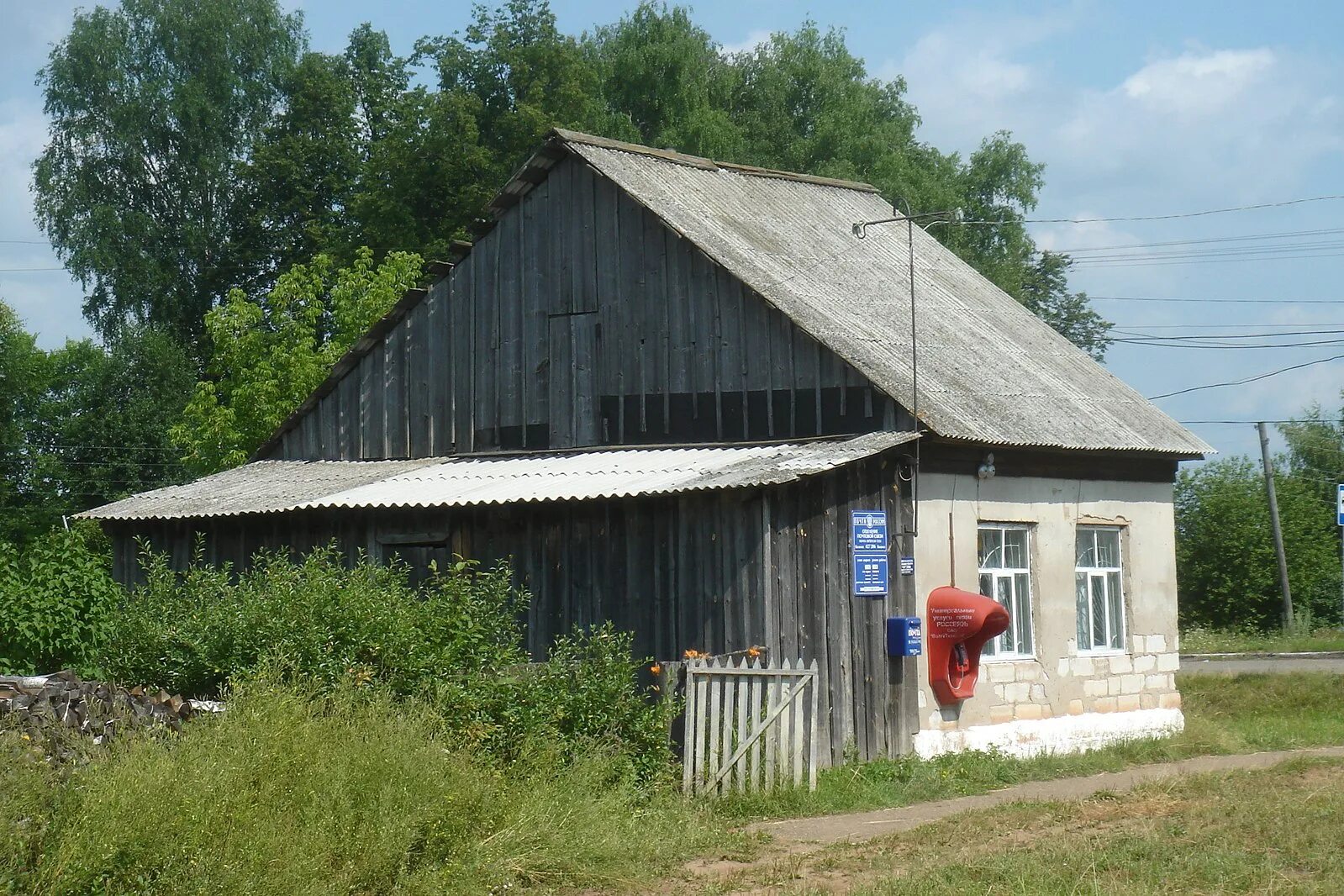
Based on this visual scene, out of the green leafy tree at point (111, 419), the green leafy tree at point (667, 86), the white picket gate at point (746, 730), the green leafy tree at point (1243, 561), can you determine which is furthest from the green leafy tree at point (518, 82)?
the white picket gate at point (746, 730)

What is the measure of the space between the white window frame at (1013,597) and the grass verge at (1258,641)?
52.5 ft

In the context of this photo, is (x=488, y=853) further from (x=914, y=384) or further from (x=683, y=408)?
(x=683, y=408)

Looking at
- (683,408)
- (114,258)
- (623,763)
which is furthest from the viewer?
(114,258)

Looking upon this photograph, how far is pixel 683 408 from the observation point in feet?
51.3

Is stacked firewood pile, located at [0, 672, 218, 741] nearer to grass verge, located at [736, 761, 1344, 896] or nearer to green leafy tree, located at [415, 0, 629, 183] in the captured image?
grass verge, located at [736, 761, 1344, 896]

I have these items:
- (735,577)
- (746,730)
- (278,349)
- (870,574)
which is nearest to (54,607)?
(735,577)

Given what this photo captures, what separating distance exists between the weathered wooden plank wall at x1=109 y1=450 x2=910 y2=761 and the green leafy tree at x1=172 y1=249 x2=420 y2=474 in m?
14.0

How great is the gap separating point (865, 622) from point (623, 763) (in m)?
3.16

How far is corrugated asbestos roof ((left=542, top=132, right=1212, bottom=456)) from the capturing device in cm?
1481

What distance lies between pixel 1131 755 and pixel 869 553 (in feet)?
11.9

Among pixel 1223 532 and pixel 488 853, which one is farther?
pixel 1223 532

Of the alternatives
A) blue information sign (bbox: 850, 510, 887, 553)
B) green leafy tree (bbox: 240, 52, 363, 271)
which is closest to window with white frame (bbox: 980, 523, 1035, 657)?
blue information sign (bbox: 850, 510, 887, 553)

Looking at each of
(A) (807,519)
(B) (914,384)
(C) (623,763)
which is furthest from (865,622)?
(C) (623,763)

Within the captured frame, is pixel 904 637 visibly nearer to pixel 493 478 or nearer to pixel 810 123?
pixel 493 478
